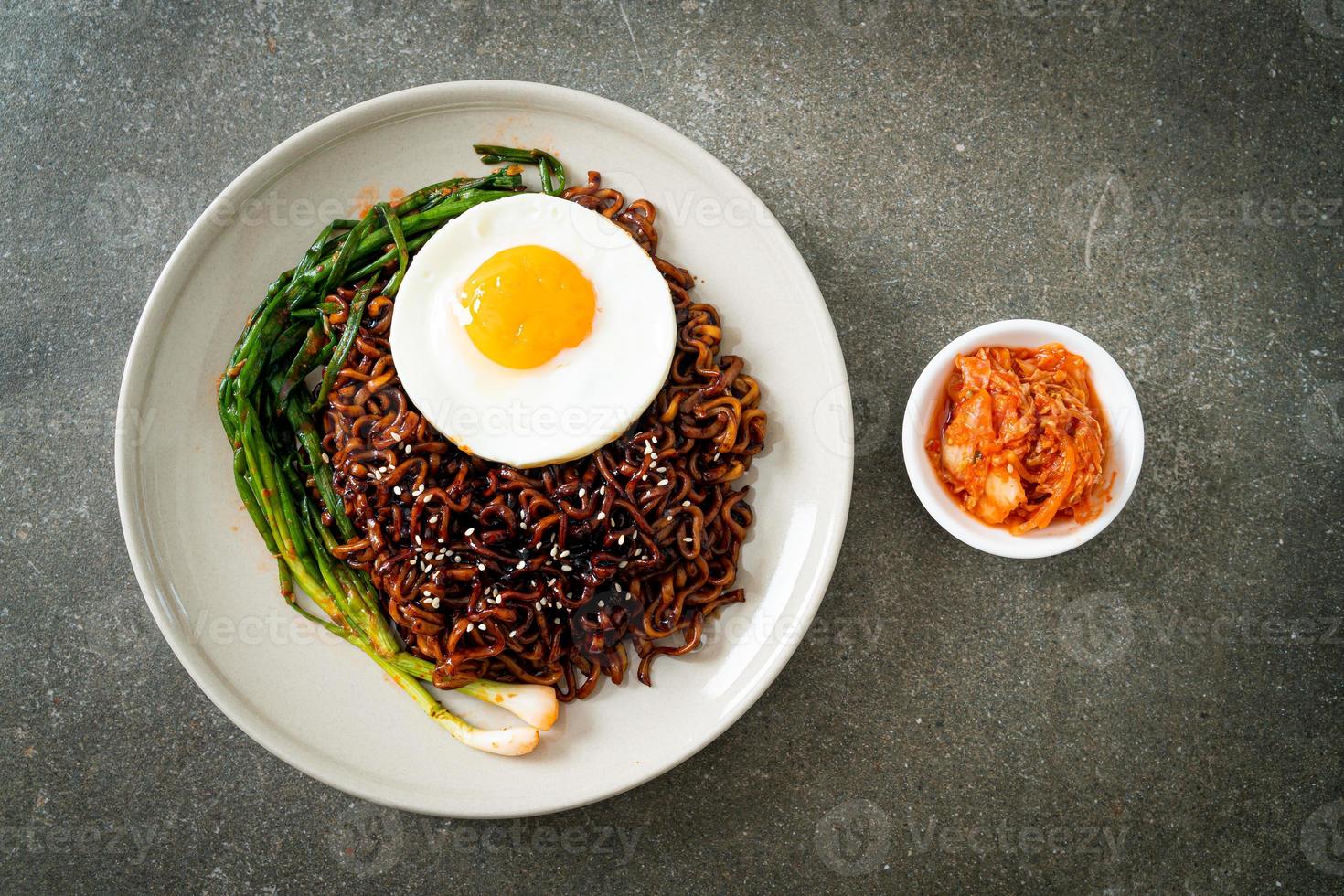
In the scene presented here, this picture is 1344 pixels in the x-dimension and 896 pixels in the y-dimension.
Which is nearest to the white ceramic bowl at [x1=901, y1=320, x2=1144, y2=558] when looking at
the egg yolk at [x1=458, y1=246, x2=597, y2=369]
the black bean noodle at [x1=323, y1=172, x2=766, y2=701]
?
the black bean noodle at [x1=323, y1=172, x2=766, y2=701]

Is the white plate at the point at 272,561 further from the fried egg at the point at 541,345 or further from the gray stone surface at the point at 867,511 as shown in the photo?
the gray stone surface at the point at 867,511

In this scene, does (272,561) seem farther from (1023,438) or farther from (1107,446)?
(1107,446)

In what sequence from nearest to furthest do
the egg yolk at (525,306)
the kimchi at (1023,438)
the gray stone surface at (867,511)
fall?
the egg yolk at (525,306)
the kimchi at (1023,438)
the gray stone surface at (867,511)

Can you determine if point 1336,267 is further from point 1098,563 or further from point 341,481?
point 341,481

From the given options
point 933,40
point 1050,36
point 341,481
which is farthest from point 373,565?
point 1050,36

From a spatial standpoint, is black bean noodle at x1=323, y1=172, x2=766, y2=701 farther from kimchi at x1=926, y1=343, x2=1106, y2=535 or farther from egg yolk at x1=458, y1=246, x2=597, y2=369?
kimchi at x1=926, y1=343, x2=1106, y2=535

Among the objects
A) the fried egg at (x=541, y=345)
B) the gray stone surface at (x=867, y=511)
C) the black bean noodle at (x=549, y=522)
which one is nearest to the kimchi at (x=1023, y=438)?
the gray stone surface at (x=867, y=511)

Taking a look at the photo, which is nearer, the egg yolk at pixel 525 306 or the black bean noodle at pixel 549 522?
the egg yolk at pixel 525 306
